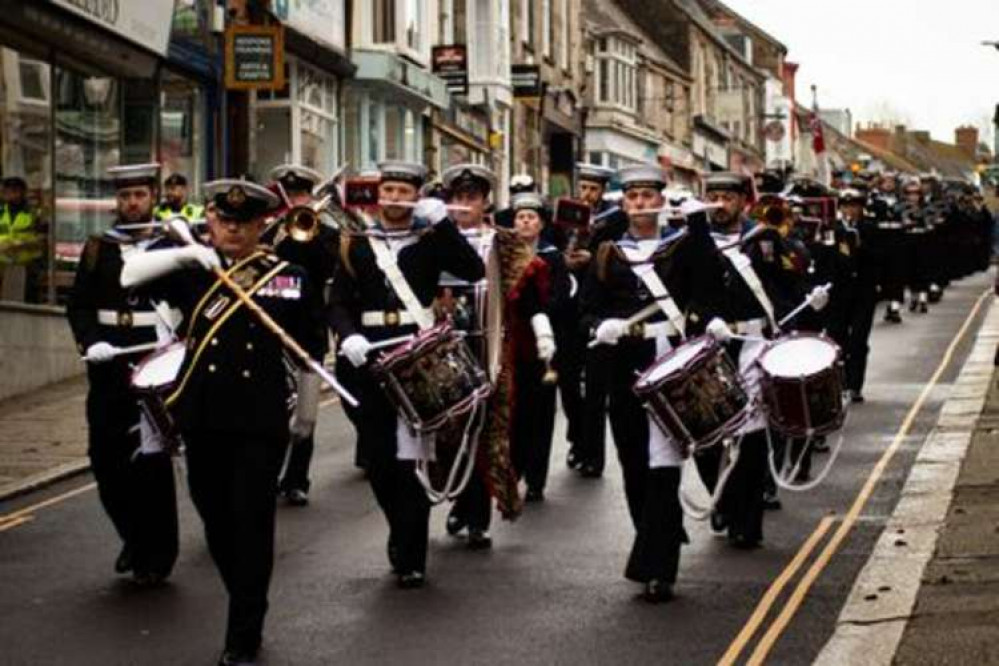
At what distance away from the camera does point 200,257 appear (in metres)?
9.03

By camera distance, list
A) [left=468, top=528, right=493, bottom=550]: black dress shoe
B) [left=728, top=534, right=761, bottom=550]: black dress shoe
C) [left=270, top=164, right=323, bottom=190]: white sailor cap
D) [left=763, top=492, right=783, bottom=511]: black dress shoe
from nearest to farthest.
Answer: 1. [left=728, top=534, right=761, bottom=550]: black dress shoe
2. [left=468, top=528, right=493, bottom=550]: black dress shoe
3. [left=763, top=492, right=783, bottom=511]: black dress shoe
4. [left=270, top=164, right=323, bottom=190]: white sailor cap

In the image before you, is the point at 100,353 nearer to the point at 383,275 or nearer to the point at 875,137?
the point at 383,275

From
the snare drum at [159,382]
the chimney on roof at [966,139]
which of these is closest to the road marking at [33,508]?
the snare drum at [159,382]

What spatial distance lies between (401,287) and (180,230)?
1729mm

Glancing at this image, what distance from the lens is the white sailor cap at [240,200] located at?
29.7ft

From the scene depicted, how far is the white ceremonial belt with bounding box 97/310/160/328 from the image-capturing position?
10984 millimetres

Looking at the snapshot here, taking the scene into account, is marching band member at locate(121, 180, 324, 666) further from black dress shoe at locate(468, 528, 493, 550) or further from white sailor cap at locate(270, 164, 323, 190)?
white sailor cap at locate(270, 164, 323, 190)

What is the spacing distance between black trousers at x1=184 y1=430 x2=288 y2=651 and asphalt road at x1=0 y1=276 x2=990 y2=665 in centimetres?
25

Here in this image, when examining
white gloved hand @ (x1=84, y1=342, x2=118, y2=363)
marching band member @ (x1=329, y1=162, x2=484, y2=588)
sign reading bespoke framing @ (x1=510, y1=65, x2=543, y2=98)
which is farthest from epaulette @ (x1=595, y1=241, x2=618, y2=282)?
sign reading bespoke framing @ (x1=510, y1=65, x2=543, y2=98)

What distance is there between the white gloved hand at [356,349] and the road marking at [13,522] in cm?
314

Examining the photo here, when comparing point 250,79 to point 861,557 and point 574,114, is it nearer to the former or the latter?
point 861,557

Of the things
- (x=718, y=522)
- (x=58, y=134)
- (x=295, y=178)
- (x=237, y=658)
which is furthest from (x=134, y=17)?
(x=237, y=658)

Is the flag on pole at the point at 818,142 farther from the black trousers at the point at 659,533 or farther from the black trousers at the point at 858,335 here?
the black trousers at the point at 659,533

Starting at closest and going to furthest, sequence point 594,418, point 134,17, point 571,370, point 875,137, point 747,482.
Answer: point 747,482 < point 594,418 < point 571,370 < point 134,17 < point 875,137
